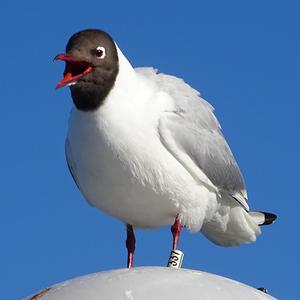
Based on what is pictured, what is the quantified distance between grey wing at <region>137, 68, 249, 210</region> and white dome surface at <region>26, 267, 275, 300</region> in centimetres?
211

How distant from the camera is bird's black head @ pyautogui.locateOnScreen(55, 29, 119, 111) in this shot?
19.7 feet

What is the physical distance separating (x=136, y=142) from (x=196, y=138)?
0.79 meters

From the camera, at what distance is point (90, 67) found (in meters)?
Result: 6.09

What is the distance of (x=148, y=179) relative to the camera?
20.6 ft

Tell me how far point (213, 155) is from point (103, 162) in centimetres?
117

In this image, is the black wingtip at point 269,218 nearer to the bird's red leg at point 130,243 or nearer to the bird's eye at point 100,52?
the bird's red leg at point 130,243

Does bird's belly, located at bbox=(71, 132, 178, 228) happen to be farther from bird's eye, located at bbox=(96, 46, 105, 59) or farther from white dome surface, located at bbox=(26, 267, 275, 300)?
white dome surface, located at bbox=(26, 267, 275, 300)

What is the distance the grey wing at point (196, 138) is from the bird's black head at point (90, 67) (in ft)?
1.61

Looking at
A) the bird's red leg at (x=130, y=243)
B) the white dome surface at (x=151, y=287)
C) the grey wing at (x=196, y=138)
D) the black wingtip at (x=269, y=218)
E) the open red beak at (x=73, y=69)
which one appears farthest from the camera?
the black wingtip at (x=269, y=218)

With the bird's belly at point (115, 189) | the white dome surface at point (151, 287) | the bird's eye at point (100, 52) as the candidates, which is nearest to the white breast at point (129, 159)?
the bird's belly at point (115, 189)

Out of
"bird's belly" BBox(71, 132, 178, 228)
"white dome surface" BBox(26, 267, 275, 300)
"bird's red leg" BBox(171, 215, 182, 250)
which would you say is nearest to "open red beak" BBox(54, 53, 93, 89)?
"bird's belly" BBox(71, 132, 178, 228)

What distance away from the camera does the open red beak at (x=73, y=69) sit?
5.89 meters

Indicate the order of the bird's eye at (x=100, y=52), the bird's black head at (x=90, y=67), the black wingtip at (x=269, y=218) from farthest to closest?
the black wingtip at (x=269, y=218) < the bird's eye at (x=100, y=52) < the bird's black head at (x=90, y=67)

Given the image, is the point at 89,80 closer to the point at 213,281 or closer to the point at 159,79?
the point at 159,79
